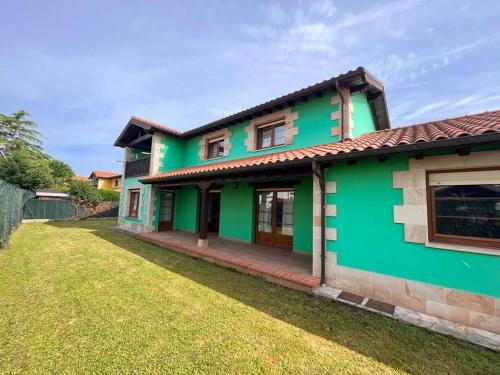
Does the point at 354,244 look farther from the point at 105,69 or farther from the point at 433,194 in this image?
the point at 105,69

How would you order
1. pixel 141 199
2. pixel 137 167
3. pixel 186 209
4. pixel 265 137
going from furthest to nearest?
pixel 137 167
pixel 186 209
pixel 141 199
pixel 265 137

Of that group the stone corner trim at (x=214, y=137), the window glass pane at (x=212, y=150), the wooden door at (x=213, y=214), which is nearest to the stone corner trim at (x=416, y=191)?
the stone corner trim at (x=214, y=137)

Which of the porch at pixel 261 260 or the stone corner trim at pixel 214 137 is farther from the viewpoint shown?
the stone corner trim at pixel 214 137

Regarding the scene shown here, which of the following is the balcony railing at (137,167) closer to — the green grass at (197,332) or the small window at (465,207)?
the green grass at (197,332)

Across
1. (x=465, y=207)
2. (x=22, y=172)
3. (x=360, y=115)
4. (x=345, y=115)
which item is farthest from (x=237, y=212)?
(x=22, y=172)

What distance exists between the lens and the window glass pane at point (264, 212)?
8.25 metres

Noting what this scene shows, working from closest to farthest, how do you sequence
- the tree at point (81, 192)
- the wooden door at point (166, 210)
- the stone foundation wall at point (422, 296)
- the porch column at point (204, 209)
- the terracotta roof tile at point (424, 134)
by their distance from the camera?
1. the stone foundation wall at point (422, 296)
2. the terracotta roof tile at point (424, 134)
3. the porch column at point (204, 209)
4. the wooden door at point (166, 210)
5. the tree at point (81, 192)

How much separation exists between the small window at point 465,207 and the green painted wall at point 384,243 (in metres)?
0.29

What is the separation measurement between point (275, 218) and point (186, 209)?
603 centimetres

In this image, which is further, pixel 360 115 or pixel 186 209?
pixel 186 209

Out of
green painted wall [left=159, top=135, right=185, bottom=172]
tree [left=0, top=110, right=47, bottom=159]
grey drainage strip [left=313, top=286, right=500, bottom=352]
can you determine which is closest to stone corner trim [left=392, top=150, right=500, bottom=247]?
grey drainage strip [left=313, top=286, right=500, bottom=352]

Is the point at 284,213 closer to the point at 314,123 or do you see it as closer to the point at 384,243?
the point at 314,123

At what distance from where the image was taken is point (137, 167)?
1277 cm

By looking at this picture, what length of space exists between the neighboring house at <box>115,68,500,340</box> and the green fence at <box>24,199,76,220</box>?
16523 millimetres
